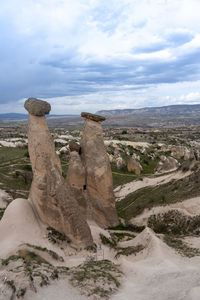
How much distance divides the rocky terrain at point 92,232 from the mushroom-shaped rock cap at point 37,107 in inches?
2.1

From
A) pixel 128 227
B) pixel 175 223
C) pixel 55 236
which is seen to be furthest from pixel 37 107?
pixel 175 223

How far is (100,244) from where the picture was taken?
14438 mm

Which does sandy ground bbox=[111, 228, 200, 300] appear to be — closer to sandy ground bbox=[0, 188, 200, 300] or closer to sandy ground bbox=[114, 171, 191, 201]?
sandy ground bbox=[0, 188, 200, 300]

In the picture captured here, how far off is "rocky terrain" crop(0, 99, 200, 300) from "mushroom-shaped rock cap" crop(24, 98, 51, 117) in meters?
0.05

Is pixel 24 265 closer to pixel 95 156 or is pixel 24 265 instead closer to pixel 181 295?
pixel 181 295

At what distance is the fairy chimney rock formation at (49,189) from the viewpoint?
547 inches

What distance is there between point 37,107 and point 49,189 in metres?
4.54

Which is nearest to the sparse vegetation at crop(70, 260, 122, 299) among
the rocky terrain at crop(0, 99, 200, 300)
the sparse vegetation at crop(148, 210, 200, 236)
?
the rocky terrain at crop(0, 99, 200, 300)

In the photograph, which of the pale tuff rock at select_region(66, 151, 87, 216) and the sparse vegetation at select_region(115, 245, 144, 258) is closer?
the sparse vegetation at select_region(115, 245, 144, 258)

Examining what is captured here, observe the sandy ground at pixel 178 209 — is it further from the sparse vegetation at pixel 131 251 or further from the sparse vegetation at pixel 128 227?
the sparse vegetation at pixel 131 251

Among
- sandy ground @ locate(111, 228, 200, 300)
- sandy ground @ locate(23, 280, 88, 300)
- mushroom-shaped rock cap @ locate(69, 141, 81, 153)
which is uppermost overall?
mushroom-shaped rock cap @ locate(69, 141, 81, 153)

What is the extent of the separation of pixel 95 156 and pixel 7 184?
16.1 metres

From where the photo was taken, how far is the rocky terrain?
8328mm

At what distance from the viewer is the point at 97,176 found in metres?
19.8
